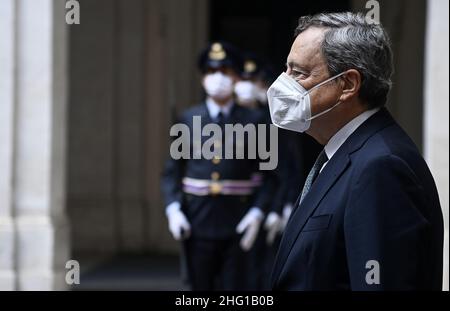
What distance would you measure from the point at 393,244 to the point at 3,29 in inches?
182

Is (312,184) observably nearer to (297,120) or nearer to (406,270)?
(297,120)

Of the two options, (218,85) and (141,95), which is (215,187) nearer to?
(218,85)

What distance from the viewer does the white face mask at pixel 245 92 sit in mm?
8750

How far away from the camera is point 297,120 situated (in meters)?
2.88

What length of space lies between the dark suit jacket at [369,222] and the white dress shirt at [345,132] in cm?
2

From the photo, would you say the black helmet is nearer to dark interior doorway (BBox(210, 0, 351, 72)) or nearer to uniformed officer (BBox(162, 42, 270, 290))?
uniformed officer (BBox(162, 42, 270, 290))

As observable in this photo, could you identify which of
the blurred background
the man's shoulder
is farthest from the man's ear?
the blurred background

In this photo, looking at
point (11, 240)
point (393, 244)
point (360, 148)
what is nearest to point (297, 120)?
point (360, 148)
